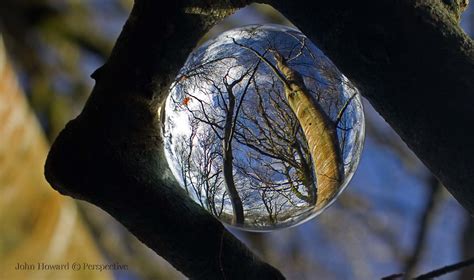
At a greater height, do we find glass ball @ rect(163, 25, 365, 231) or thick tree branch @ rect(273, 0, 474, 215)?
thick tree branch @ rect(273, 0, 474, 215)

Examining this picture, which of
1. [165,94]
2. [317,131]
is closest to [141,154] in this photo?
[165,94]

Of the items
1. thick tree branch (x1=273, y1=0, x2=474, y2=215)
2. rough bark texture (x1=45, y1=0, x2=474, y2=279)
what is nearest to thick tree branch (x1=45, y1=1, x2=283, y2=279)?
rough bark texture (x1=45, y1=0, x2=474, y2=279)

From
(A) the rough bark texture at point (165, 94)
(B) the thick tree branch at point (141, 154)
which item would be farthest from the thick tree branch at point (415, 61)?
(B) the thick tree branch at point (141, 154)

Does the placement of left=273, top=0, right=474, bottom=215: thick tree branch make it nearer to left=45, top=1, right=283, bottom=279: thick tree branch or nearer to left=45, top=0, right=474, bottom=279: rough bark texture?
left=45, top=0, right=474, bottom=279: rough bark texture

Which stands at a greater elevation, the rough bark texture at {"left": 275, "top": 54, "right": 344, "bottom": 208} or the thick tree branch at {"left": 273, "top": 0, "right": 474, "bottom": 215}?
the thick tree branch at {"left": 273, "top": 0, "right": 474, "bottom": 215}

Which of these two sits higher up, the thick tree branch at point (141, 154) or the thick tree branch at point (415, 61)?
the thick tree branch at point (415, 61)

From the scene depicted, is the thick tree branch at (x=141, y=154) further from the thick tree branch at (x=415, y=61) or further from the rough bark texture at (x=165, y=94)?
the thick tree branch at (x=415, y=61)

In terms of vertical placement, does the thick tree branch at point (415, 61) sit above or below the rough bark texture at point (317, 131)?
above
